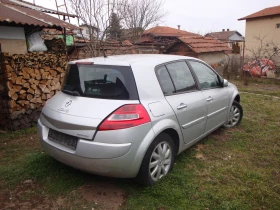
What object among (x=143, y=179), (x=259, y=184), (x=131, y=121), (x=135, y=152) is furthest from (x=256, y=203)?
(x=131, y=121)

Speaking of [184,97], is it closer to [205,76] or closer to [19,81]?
[205,76]

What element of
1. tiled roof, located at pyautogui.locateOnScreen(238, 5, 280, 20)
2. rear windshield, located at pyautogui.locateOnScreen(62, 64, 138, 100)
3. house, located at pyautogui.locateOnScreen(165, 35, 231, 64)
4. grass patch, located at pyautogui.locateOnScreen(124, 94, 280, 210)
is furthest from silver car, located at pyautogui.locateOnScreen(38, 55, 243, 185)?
tiled roof, located at pyautogui.locateOnScreen(238, 5, 280, 20)

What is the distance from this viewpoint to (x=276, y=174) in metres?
3.26

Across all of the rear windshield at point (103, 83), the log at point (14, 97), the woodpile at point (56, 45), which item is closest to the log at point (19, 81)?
the log at point (14, 97)

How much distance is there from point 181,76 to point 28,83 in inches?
140

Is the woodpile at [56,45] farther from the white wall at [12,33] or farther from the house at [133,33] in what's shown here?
the house at [133,33]

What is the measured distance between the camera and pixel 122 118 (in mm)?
2508

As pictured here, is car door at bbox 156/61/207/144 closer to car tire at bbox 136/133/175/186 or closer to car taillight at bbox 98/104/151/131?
car tire at bbox 136/133/175/186

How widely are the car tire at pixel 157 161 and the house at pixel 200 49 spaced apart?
41.8 ft

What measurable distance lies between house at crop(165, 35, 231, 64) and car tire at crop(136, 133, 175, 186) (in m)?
12.7

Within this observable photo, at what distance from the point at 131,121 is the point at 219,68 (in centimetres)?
1277

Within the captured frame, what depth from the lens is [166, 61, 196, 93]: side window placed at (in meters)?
3.31

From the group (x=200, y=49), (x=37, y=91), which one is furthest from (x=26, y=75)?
(x=200, y=49)

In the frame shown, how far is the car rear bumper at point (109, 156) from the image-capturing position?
2453 millimetres
